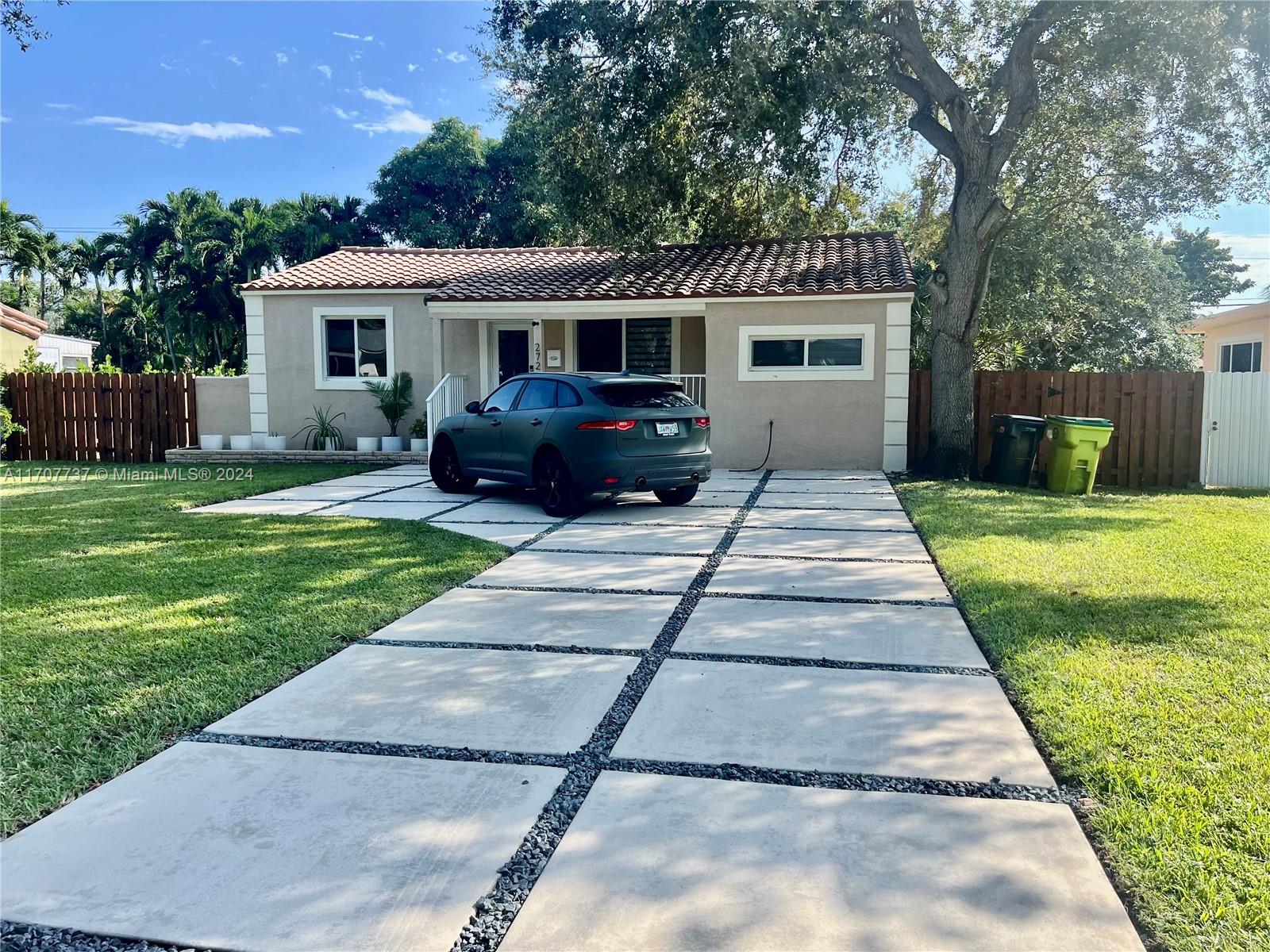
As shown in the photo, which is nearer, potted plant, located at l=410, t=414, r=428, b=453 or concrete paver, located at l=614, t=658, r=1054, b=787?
concrete paver, located at l=614, t=658, r=1054, b=787

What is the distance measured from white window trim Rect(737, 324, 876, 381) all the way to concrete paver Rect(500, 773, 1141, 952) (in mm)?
11951

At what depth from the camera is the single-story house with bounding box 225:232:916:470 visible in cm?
1452

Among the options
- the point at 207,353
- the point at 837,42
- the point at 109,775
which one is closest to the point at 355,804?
the point at 109,775

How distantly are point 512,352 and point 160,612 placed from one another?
12880 mm

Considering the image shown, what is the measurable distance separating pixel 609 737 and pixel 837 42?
438 inches

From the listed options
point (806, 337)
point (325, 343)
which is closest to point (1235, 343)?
point (806, 337)

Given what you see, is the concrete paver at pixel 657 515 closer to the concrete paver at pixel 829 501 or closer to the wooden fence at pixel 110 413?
the concrete paver at pixel 829 501

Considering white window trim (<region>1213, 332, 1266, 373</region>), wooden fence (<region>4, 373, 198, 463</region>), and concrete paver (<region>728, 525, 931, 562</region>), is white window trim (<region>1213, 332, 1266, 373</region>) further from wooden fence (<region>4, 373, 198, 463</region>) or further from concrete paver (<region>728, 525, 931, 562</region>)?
wooden fence (<region>4, 373, 198, 463</region>)

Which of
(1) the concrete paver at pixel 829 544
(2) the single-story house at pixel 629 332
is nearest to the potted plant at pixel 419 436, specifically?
(2) the single-story house at pixel 629 332

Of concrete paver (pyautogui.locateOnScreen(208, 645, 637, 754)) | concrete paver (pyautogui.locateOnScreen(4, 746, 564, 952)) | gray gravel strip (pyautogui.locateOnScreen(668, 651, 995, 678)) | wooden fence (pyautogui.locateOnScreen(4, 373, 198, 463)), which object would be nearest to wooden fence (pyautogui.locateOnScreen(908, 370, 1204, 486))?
gray gravel strip (pyautogui.locateOnScreen(668, 651, 995, 678))

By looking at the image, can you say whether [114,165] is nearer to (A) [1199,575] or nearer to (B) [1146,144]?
(B) [1146,144]

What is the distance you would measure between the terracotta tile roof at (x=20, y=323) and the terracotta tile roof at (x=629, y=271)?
10262mm

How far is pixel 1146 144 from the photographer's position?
14.2 metres

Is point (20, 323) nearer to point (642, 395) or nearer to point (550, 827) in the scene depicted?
point (642, 395)
